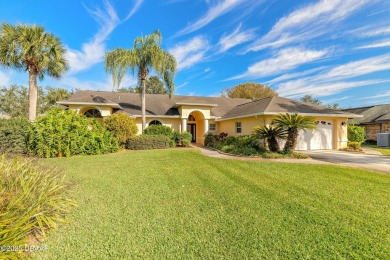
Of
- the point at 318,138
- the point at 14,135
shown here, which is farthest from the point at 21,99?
→ the point at 318,138

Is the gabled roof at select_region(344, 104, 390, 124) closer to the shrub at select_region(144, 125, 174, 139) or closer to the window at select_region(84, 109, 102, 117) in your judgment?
the shrub at select_region(144, 125, 174, 139)

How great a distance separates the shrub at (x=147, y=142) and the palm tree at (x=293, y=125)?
9.52 m

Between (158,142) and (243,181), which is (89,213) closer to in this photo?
(243,181)

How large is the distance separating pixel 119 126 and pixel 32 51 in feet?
29.2

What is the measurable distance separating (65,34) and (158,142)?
13089 mm

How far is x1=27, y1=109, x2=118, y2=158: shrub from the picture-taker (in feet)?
39.1

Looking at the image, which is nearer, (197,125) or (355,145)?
(355,145)

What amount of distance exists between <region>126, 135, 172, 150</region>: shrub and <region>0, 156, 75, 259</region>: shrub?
11102 mm

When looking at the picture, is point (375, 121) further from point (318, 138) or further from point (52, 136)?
point (52, 136)

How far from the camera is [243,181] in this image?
687cm

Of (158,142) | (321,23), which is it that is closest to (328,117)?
(321,23)

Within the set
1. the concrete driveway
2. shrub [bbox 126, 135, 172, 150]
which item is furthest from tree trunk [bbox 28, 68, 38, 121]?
the concrete driveway

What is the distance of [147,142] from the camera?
637 inches

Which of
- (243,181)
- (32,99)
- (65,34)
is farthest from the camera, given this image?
(65,34)
